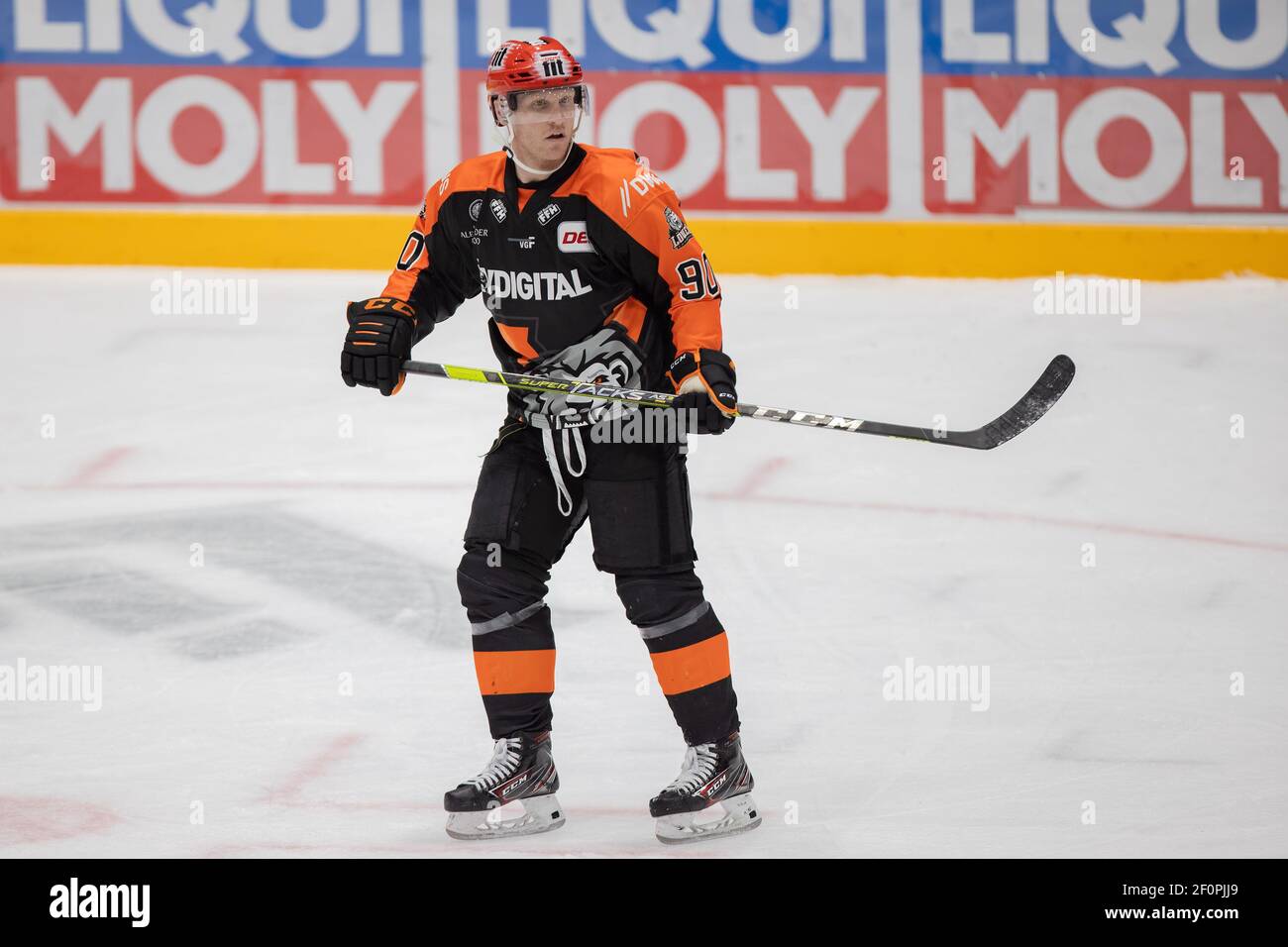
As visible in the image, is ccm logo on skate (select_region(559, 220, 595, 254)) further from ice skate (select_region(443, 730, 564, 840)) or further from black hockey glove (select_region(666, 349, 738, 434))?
ice skate (select_region(443, 730, 564, 840))

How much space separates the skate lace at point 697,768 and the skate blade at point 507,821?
0.19m

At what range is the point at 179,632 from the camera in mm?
3703

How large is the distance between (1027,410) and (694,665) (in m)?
0.73

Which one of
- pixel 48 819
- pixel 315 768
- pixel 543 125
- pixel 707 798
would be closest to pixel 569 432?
pixel 543 125

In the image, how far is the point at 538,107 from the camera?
274cm

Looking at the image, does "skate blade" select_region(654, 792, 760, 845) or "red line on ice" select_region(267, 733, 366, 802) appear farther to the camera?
"red line on ice" select_region(267, 733, 366, 802)

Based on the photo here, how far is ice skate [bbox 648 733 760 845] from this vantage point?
2743mm

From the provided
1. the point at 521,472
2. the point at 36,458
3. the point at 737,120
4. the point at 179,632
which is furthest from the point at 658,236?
the point at 737,120

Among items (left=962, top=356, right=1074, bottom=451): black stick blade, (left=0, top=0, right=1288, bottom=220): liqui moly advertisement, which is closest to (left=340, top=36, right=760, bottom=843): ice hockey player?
(left=962, top=356, right=1074, bottom=451): black stick blade

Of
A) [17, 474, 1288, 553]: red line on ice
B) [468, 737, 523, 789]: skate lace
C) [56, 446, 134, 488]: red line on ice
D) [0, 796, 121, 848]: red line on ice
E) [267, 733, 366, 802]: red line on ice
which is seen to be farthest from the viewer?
[56, 446, 134, 488]: red line on ice

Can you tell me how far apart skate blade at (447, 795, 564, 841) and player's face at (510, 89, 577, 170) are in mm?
985

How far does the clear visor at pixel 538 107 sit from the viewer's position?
2740 millimetres

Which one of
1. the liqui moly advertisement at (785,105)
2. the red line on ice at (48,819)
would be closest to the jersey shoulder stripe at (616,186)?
the red line on ice at (48,819)

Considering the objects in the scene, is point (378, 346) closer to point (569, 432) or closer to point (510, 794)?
point (569, 432)
